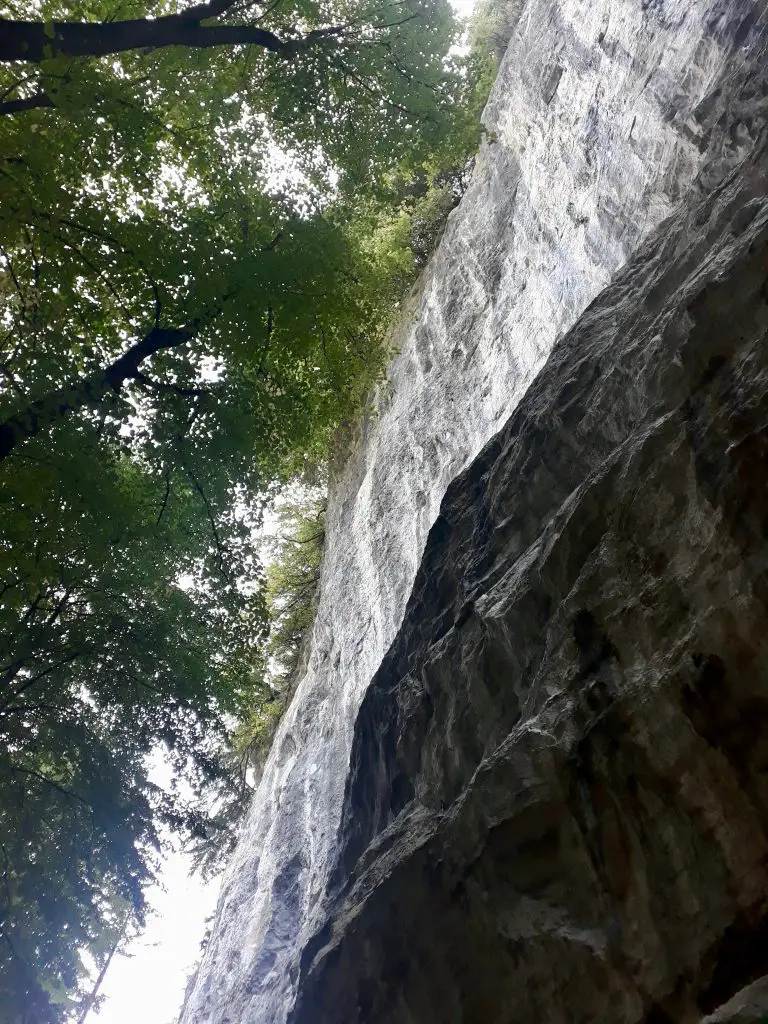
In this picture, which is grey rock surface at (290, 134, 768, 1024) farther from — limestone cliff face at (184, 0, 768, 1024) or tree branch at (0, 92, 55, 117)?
tree branch at (0, 92, 55, 117)

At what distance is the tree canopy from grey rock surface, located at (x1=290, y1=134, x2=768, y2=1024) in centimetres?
376

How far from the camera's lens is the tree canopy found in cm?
687

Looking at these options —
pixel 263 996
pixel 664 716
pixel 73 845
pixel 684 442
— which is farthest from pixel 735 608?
pixel 263 996

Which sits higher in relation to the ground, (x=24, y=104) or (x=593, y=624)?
(x=24, y=104)

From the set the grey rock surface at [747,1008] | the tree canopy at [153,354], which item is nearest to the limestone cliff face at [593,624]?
the grey rock surface at [747,1008]

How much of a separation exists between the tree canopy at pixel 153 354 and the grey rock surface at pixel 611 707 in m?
3.76

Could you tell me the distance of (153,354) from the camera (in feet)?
26.3

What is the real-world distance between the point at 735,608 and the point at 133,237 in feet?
21.2

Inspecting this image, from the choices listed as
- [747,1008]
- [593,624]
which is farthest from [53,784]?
[747,1008]

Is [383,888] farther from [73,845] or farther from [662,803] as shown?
[73,845]

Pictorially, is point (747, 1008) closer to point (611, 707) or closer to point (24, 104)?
point (611, 707)

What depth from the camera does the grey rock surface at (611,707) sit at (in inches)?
128

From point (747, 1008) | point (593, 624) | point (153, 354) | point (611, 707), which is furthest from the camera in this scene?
point (153, 354)

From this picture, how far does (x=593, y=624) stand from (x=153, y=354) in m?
5.77
